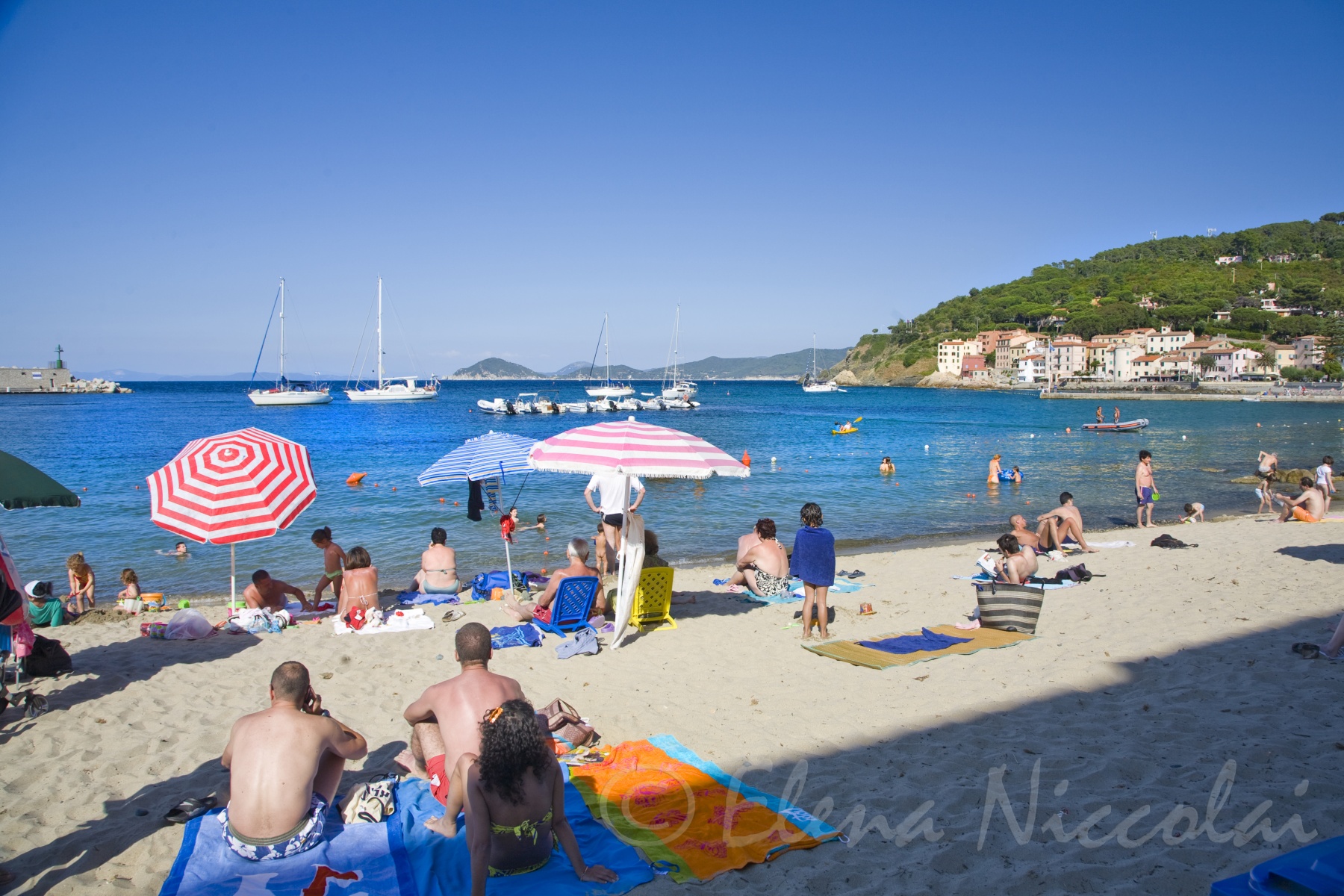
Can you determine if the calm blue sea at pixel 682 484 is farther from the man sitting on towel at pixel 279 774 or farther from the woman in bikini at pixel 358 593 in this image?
the man sitting on towel at pixel 279 774

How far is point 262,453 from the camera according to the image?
7477 millimetres

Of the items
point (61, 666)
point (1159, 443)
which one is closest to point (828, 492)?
point (61, 666)

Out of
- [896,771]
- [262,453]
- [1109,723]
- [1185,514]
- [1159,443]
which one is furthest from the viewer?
[1159,443]

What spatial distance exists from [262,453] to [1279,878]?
792cm

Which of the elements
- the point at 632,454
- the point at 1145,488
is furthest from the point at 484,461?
the point at 1145,488

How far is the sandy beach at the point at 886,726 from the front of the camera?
3727 mm

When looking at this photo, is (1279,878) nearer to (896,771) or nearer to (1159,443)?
(896,771)

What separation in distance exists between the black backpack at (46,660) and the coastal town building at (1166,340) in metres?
130

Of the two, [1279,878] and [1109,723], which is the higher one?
[1279,878]

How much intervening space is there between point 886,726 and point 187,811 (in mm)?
4342

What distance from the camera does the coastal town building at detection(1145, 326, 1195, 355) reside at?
11188 cm

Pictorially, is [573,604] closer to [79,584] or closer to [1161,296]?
[79,584]

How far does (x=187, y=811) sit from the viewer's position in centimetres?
418

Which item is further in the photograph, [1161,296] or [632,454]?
[1161,296]
